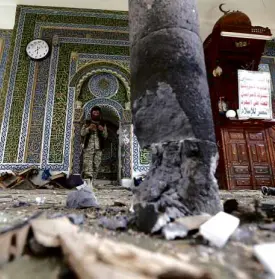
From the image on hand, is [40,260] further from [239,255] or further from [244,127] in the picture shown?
[244,127]

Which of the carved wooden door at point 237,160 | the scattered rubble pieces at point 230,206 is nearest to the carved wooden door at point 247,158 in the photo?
the carved wooden door at point 237,160

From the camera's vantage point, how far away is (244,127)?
482 cm

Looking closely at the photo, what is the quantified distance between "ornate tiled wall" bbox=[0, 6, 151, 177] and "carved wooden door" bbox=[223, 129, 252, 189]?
182 cm

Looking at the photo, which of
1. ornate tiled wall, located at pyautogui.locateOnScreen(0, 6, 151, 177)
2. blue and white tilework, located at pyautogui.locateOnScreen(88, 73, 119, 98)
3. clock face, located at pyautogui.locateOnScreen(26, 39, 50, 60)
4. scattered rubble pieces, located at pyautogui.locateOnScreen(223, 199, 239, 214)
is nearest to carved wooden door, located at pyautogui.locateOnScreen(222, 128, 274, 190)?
ornate tiled wall, located at pyautogui.locateOnScreen(0, 6, 151, 177)

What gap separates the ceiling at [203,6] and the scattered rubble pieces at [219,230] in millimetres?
6570

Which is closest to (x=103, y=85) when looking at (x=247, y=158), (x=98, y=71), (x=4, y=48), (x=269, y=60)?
(x=98, y=71)

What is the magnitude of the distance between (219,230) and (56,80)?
5599mm

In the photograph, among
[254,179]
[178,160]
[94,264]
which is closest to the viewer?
[94,264]

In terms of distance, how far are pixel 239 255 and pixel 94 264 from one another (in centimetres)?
41

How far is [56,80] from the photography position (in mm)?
5559

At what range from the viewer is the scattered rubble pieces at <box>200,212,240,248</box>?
680 millimetres

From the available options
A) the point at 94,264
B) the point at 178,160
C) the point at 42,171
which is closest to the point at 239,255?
the point at 94,264

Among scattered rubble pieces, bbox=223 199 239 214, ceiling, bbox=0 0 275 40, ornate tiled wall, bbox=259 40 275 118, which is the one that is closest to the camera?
scattered rubble pieces, bbox=223 199 239 214

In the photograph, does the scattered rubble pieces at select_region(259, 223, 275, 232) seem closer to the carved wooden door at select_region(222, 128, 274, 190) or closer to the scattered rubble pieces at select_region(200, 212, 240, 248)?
the scattered rubble pieces at select_region(200, 212, 240, 248)
